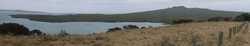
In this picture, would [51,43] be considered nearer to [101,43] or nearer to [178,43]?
[101,43]

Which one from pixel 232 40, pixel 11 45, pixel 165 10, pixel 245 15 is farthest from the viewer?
pixel 165 10

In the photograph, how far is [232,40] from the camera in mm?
14398

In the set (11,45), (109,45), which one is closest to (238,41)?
(109,45)

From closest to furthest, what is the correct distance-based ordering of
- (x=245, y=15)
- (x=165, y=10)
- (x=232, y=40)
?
1. (x=232, y=40)
2. (x=245, y=15)
3. (x=165, y=10)

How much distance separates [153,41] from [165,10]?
111680 millimetres

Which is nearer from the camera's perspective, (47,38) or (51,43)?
(51,43)

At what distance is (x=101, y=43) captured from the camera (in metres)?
12.9

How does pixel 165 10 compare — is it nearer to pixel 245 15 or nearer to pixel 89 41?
pixel 245 15

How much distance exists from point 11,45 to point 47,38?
168 cm

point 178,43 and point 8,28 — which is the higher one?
point 178,43

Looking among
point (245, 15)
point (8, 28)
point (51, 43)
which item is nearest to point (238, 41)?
point (51, 43)

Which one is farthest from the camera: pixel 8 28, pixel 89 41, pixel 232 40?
pixel 8 28

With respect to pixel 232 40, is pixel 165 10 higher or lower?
lower

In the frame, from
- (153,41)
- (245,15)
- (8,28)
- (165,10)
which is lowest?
(165,10)
